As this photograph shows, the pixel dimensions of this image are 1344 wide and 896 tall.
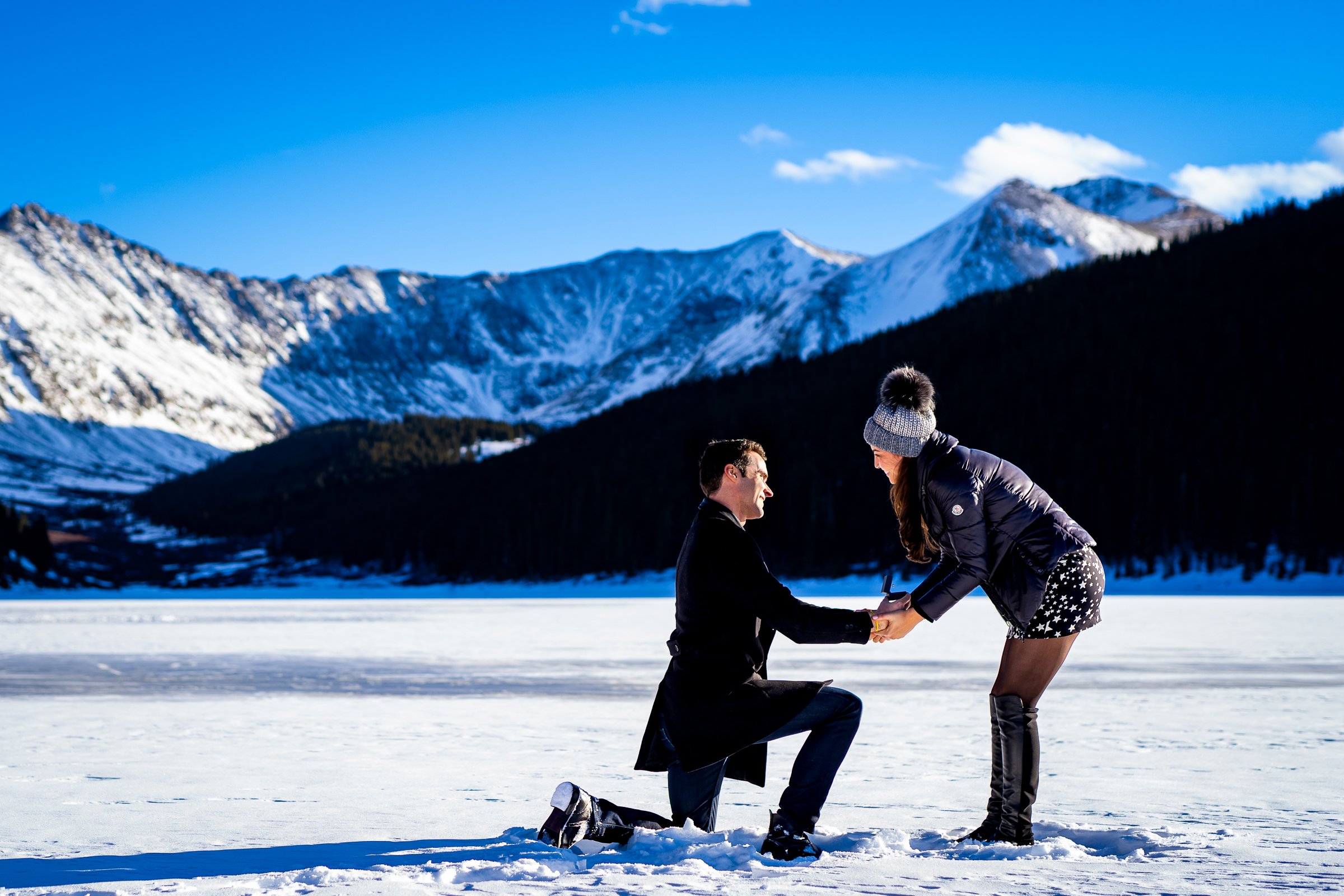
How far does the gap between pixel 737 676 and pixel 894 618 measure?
103 cm

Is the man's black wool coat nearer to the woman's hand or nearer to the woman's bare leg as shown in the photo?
the woman's hand

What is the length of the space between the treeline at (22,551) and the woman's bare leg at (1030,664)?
312ft

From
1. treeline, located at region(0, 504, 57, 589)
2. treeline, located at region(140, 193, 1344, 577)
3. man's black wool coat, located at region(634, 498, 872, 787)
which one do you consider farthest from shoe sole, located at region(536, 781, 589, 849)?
treeline, located at region(0, 504, 57, 589)

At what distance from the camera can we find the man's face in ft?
21.4

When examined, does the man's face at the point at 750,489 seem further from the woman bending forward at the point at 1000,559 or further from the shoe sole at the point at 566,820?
the shoe sole at the point at 566,820

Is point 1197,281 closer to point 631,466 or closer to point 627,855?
point 631,466

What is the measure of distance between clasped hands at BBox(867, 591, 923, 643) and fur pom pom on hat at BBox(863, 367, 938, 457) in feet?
2.85

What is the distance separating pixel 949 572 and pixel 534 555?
10972cm

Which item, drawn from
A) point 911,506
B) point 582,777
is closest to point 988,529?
point 911,506

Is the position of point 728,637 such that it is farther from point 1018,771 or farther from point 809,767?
point 1018,771

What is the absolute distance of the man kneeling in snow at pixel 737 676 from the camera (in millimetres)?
6297

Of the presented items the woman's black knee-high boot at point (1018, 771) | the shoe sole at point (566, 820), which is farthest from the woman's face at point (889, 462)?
the shoe sole at point (566, 820)

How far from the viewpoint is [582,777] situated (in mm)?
9836

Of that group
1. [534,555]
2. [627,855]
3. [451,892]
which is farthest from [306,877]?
[534,555]
